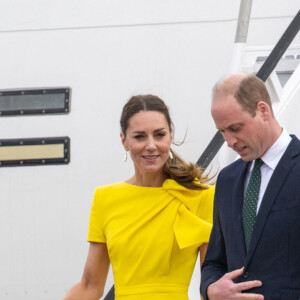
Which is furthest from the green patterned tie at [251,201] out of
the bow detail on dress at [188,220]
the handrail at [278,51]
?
the handrail at [278,51]

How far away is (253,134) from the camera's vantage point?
2.10m

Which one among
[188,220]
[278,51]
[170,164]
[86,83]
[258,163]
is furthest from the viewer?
[86,83]

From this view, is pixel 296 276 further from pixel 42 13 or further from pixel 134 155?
pixel 42 13

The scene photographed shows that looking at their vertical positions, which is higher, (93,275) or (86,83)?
(86,83)

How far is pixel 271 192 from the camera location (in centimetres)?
208

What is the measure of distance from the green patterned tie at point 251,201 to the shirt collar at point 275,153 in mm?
30

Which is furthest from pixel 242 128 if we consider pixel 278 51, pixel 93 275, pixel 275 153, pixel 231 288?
pixel 278 51

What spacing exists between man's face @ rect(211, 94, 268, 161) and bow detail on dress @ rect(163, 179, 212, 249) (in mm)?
442

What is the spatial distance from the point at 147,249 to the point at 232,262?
1.35ft

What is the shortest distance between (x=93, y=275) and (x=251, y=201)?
762mm

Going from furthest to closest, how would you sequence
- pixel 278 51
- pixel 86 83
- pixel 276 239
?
pixel 86 83, pixel 278 51, pixel 276 239

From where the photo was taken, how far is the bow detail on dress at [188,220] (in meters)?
2.50

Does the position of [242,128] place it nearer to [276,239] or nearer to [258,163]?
[258,163]

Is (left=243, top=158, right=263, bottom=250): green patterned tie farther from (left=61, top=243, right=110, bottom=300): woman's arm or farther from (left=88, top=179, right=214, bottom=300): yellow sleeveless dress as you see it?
(left=61, top=243, right=110, bottom=300): woman's arm
